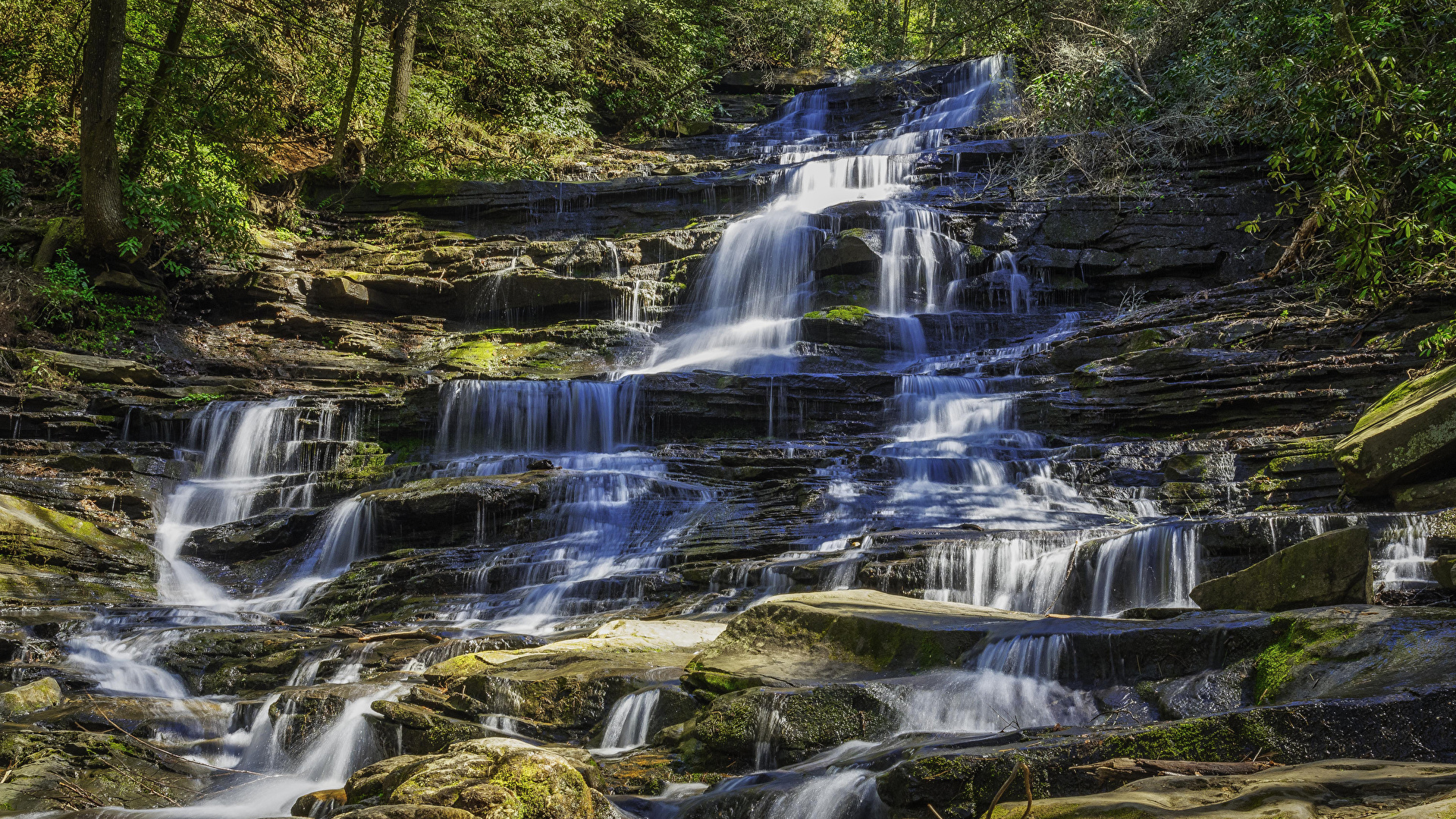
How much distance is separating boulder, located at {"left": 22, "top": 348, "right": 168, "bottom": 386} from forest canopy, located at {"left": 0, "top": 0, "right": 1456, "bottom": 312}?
2.40 m

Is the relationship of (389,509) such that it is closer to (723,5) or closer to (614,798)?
(614,798)

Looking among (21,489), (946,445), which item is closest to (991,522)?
(946,445)

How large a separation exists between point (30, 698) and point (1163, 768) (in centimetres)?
731

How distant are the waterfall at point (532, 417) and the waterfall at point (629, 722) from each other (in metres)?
8.10

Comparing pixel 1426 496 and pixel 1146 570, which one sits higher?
pixel 1426 496

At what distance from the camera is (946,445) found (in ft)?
39.4

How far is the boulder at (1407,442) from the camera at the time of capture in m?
7.54

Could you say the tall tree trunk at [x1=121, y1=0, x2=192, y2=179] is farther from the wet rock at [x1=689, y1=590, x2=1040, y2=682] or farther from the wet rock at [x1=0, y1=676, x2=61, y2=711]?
the wet rock at [x1=689, y1=590, x2=1040, y2=682]

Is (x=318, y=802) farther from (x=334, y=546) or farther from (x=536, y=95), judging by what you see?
(x=536, y=95)

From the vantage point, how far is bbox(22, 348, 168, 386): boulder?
43.9ft

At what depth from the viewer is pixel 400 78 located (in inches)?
854

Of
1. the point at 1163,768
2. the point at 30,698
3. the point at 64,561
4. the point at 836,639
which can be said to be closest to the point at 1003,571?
the point at 836,639

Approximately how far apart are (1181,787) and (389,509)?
9.67 metres

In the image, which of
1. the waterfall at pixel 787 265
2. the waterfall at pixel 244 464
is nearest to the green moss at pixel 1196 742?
the waterfall at pixel 244 464
